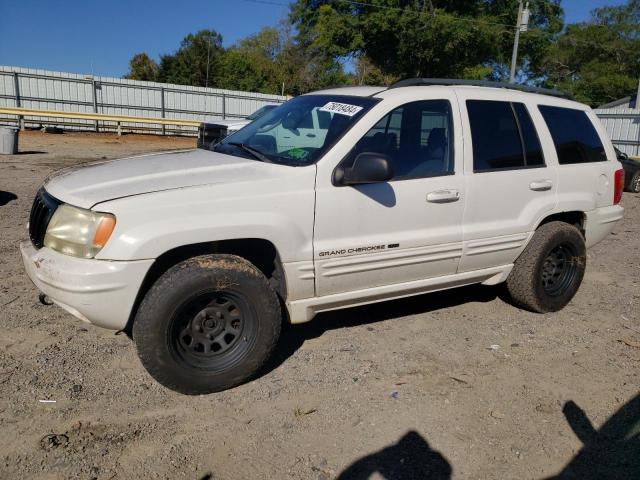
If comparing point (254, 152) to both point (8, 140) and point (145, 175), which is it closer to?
point (145, 175)

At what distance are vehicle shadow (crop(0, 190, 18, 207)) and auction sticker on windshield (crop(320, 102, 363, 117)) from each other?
6.28 m

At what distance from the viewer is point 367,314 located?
4.73 m

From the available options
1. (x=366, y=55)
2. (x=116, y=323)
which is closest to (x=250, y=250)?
(x=116, y=323)

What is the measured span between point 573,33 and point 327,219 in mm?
65633

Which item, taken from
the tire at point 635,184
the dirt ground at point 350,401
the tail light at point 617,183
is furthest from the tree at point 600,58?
the dirt ground at point 350,401

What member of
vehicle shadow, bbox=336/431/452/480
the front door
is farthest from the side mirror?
vehicle shadow, bbox=336/431/452/480

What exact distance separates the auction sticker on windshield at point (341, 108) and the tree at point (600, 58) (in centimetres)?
5469

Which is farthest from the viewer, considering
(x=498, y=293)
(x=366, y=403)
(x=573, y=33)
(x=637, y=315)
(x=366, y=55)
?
(x=573, y=33)

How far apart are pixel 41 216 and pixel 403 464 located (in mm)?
2501

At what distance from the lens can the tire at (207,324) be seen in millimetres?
3055

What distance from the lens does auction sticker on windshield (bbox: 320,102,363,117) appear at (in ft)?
12.3

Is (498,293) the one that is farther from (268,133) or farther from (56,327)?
(56,327)

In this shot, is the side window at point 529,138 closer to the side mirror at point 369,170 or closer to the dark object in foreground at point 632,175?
the side mirror at point 369,170

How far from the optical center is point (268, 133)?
13.7 ft
